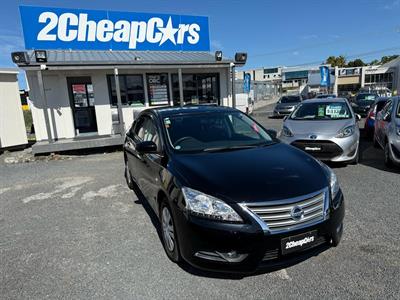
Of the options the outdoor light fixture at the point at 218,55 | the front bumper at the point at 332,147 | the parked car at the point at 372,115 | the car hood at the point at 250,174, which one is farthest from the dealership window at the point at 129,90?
the car hood at the point at 250,174

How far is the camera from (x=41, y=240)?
385 centimetres

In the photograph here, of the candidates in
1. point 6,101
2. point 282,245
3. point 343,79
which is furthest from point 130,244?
point 343,79

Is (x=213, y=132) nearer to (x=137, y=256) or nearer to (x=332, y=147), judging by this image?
(x=137, y=256)

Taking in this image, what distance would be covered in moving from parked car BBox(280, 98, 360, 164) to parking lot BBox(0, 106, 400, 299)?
0.64m

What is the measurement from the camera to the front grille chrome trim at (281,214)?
7.97 feet

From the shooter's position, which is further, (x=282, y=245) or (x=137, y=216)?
(x=137, y=216)

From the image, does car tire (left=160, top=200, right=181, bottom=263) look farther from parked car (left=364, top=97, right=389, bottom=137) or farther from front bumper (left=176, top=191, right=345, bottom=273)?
parked car (left=364, top=97, right=389, bottom=137)

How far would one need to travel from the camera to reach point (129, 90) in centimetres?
1147

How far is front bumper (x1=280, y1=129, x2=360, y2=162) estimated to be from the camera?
6.05 m

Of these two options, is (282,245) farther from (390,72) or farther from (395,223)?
(390,72)

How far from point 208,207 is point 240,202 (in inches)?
11.1

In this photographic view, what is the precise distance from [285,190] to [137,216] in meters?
2.59

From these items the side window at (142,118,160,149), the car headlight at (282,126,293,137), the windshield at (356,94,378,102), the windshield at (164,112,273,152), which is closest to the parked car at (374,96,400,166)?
the car headlight at (282,126,293,137)

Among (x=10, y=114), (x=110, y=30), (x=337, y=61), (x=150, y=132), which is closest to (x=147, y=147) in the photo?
(x=150, y=132)
